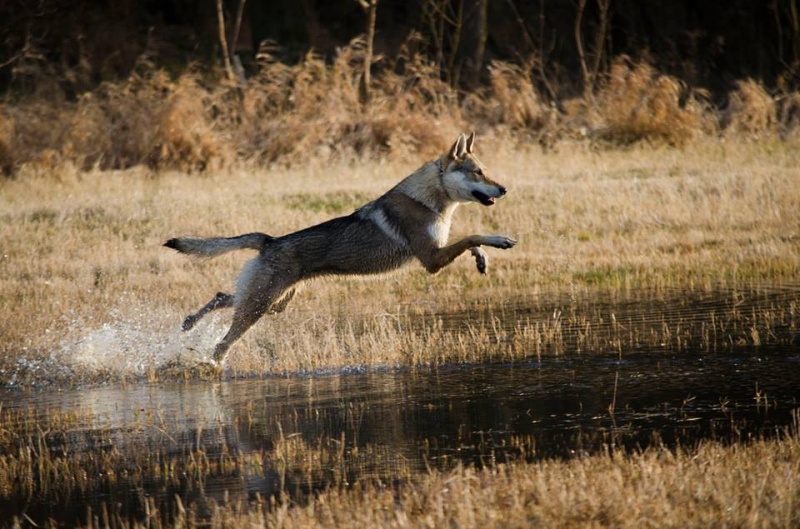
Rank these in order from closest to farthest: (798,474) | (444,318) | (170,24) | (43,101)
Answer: (798,474), (444,318), (43,101), (170,24)

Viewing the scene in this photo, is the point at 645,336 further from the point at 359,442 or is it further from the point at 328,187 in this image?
the point at 328,187

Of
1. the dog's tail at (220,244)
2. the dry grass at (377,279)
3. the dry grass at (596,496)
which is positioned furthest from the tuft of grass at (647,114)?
the dry grass at (596,496)

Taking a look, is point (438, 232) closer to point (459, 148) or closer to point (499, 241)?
point (499, 241)

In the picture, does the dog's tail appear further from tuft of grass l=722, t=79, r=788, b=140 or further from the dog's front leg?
tuft of grass l=722, t=79, r=788, b=140

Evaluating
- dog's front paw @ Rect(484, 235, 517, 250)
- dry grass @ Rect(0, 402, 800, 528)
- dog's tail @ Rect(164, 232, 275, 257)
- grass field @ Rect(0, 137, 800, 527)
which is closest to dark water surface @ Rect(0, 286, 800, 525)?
dry grass @ Rect(0, 402, 800, 528)

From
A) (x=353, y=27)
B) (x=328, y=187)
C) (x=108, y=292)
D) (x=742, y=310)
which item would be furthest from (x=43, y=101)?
(x=742, y=310)

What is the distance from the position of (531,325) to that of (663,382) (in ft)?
8.65

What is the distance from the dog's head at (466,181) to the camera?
1034cm

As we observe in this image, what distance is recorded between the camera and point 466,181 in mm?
10375

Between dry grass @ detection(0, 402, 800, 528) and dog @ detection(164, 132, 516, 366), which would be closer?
dry grass @ detection(0, 402, 800, 528)

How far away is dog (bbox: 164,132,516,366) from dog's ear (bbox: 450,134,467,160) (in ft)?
0.04

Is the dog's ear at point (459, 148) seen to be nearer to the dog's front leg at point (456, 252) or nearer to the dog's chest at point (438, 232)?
the dog's chest at point (438, 232)

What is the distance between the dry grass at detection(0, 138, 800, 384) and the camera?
10531 mm

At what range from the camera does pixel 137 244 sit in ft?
51.0
